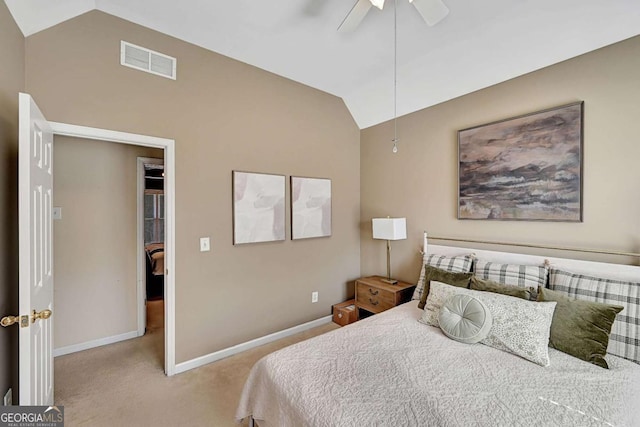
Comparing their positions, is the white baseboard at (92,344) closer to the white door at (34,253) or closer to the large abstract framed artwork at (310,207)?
the white door at (34,253)

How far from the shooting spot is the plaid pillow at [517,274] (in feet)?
6.65

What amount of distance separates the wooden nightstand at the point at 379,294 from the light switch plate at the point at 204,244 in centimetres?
178

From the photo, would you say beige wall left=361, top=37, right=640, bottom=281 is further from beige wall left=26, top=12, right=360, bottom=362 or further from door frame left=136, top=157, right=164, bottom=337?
door frame left=136, top=157, right=164, bottom=337

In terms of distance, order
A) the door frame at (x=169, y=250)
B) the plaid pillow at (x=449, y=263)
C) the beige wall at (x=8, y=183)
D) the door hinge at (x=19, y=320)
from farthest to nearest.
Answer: the plaid pillow at (x=449, y=263) → the door frame at (x=169, y=250) → the beige wall at (x=8, y=183) → the door hinge at (x=19, y=320)

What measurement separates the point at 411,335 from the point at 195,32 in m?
2.97

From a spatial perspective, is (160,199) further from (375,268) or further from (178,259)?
(375,268)

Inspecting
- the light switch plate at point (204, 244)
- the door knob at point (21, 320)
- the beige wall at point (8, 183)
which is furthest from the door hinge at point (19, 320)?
the light switch plate at point (204, 244)

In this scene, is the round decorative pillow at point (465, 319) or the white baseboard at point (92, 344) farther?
the white baseboard at point (92, 344)

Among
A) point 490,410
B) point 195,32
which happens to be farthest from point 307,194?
point 490,410

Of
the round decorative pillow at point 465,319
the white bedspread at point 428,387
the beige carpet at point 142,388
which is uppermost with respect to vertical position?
the round decorative pillow at point 465,319

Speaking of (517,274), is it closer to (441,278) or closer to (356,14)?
(441,278)

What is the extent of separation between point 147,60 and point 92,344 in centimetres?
293

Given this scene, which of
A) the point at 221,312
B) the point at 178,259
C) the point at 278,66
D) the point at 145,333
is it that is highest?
the point at 278,66

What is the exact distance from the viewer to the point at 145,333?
3281 mm
